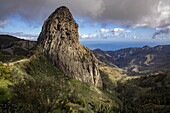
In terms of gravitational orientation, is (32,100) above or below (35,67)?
above

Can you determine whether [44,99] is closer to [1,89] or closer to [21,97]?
[21,97]

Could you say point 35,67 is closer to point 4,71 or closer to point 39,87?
point 4,71

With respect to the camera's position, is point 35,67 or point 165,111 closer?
point 35,67

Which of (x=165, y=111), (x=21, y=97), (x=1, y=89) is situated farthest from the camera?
(x=165, y=111)

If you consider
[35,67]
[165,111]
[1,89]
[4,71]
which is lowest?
[165,111]

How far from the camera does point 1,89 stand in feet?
173

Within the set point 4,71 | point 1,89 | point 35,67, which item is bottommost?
point 35,67

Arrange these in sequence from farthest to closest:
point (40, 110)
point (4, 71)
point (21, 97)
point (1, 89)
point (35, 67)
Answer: point (35, 67) < point (4, 71) < point (1, 89) < point (21, 97) < point (40, 110)

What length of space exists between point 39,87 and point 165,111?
215539 millimetres

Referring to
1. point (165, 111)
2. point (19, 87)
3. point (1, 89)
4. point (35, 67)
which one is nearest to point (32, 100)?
point (19, 87)

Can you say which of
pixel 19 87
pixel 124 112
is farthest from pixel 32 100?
pixel 124 112

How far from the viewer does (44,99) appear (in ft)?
100

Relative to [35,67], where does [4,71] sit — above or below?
above

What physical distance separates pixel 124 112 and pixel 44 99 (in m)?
182
